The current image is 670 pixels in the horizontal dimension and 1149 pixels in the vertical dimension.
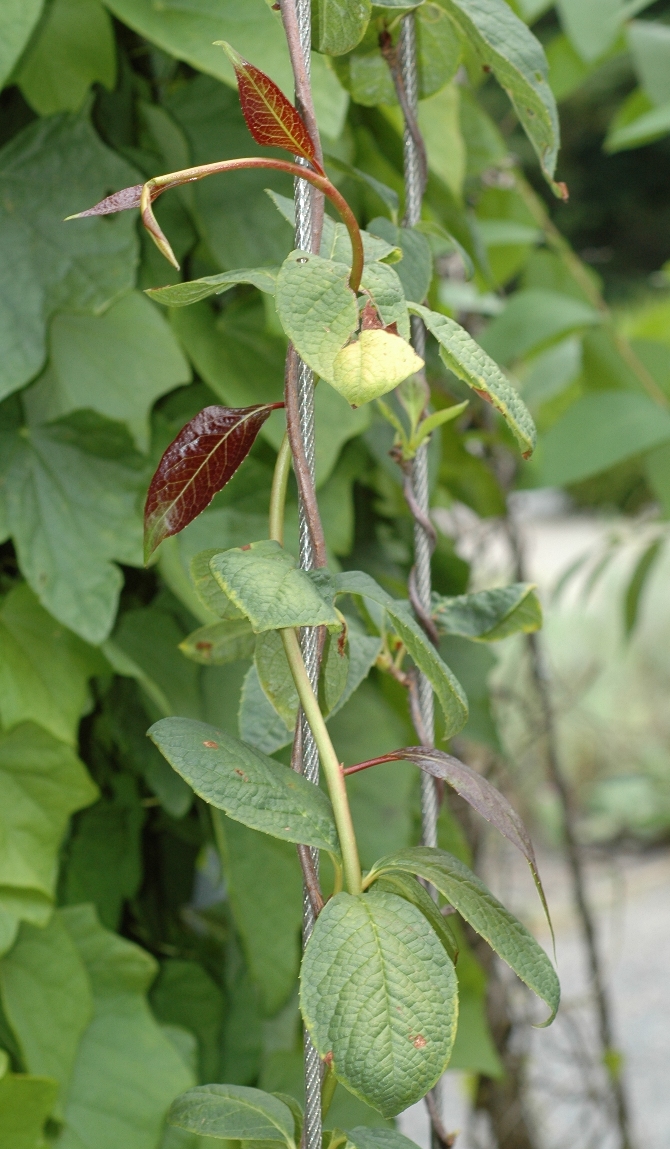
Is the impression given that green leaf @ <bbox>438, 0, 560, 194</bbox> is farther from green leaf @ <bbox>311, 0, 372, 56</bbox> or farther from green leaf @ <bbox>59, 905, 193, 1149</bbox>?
green leaf @ <bbox>59, 905, 193, 1149</bbox>

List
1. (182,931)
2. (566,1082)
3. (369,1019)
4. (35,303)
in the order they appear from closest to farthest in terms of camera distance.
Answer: (369,1019) → (35,303) → (182,931) → (566,1082)

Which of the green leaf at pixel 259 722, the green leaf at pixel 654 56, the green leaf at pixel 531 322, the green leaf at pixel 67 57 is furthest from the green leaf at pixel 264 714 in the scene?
the green leaf at pixel 654 56

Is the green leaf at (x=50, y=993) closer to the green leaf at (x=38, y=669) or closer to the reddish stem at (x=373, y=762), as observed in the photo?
the green leaf at (x=38, y=669)

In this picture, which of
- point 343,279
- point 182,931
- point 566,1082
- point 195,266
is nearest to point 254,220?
point 195,266

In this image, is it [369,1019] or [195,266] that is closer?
[369,1019]

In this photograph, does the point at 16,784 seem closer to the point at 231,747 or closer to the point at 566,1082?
the point at 231,747

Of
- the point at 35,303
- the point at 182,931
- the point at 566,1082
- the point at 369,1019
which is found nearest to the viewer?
the point at 369,1019

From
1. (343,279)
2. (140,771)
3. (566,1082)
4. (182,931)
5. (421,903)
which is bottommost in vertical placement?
(566,1082)

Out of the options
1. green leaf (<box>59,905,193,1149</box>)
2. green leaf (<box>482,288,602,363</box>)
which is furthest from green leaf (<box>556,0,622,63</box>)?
green leaf (<box>59,905,193,1149</box>)
